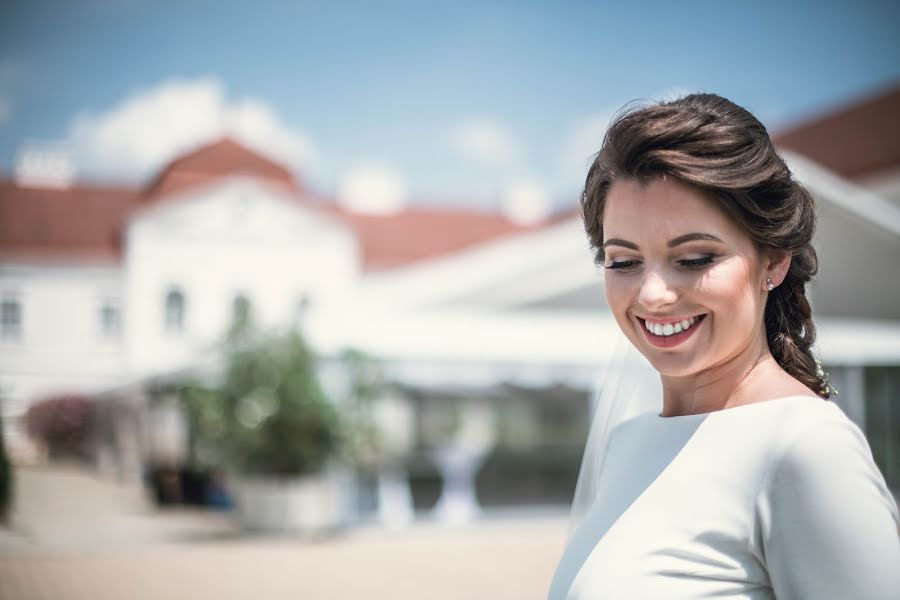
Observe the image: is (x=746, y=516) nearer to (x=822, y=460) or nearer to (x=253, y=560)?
(x=822, y=460)

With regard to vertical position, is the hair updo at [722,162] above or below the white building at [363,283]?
below

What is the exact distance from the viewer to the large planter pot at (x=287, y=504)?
11203 millimetres

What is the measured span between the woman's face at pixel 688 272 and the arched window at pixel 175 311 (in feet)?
99.1

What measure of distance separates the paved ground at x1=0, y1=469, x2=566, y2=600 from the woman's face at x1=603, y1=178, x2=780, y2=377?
6.24m

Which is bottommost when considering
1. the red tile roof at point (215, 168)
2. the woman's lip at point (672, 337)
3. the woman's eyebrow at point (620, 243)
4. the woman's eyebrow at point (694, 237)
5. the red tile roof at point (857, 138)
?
the woman's lip at point (672, 337)

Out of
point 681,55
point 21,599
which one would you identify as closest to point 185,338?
point 681,55

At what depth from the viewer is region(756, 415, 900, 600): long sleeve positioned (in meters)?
1.07

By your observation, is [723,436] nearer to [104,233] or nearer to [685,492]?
[685,492]

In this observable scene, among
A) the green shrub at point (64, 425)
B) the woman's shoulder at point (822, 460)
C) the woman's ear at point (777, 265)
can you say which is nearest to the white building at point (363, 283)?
the green shrub at point (64, 425)

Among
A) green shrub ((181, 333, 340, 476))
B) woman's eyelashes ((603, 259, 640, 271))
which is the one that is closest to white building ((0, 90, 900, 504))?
green shrub ((181, 333, 340, 476))

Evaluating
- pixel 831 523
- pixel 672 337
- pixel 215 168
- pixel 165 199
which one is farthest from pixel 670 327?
pixel 215 168

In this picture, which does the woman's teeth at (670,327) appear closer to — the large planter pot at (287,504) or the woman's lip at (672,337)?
the woman's lip at (672,337)

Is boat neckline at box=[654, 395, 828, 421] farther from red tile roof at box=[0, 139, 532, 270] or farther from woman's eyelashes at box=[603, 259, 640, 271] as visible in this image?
red tile roof at box=[0, 139, 532, 270]

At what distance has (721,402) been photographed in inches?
53.5
